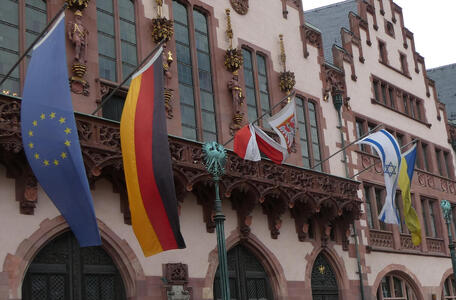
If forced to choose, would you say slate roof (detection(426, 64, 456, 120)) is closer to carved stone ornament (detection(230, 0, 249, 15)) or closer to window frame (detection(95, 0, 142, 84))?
carved stone ornament (detection(230, 0, 249, 15))

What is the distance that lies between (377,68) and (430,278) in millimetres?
9893

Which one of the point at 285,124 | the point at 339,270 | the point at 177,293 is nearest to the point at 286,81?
the point at 285,124

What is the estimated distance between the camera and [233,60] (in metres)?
23.0

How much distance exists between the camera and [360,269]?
26.1m

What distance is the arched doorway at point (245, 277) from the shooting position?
21125mm

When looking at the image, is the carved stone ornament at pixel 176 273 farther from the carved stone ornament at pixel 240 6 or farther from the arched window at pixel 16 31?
the carved stone ornament at pixel 240 6

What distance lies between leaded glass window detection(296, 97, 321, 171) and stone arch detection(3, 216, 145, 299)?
377 inches

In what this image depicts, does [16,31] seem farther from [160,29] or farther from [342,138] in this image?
[342,138]

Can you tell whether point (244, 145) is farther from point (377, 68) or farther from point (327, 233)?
point (377, 68)

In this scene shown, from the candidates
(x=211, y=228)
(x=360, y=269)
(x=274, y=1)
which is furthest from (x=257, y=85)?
(x=360, y=269)

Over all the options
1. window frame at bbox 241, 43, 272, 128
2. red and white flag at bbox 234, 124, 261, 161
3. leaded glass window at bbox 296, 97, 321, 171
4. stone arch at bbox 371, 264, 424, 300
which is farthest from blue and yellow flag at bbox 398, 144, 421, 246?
red and white flag at bbox 234, 124, 261, 161

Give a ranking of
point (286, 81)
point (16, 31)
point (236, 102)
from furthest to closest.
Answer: point (286, 81) → point (236, 102) → point (16, 31)

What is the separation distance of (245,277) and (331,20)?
58.3 feet

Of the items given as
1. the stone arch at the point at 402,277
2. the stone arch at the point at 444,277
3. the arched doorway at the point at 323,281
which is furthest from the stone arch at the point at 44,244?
the stone arch at the point at 444,277
